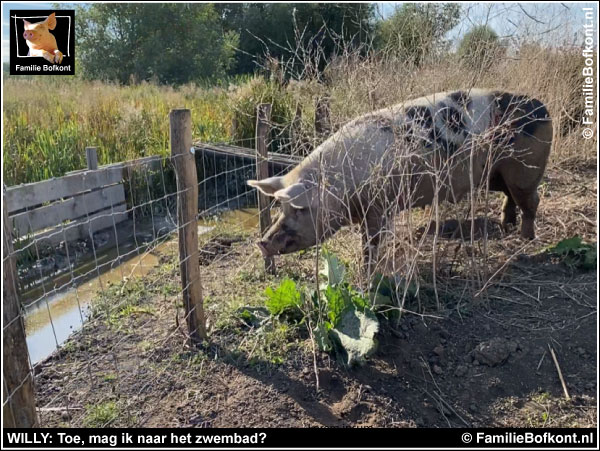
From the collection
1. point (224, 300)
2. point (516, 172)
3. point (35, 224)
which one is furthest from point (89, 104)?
point (516, 172)

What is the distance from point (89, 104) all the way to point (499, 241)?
829 cm

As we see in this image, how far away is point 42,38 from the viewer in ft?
13.7

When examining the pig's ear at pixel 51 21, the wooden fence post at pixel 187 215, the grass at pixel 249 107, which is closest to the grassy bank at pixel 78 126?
the grass at pixel 249 107

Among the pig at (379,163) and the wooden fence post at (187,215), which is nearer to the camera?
the wooden fence post at (187,215)

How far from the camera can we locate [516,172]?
17.7 feet

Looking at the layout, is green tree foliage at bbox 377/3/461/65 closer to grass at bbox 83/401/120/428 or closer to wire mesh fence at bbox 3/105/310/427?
wire mesh fence at bbox 3/105/310/427

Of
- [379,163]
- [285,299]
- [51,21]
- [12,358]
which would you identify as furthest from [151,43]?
[12,358]

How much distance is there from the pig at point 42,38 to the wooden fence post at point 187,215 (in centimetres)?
141

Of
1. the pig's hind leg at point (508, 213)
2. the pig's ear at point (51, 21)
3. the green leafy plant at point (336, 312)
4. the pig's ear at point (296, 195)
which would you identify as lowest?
the green leafy plant at point (336, 312)

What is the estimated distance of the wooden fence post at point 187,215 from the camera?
3.59 meters

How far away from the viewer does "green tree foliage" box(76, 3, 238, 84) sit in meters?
19.6

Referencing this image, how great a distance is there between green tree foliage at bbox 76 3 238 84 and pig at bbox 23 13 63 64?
15096 mm

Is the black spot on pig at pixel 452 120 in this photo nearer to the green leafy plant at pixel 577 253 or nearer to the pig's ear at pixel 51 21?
the green leafy plant at pixel 577 253

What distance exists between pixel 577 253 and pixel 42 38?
4774 mm
